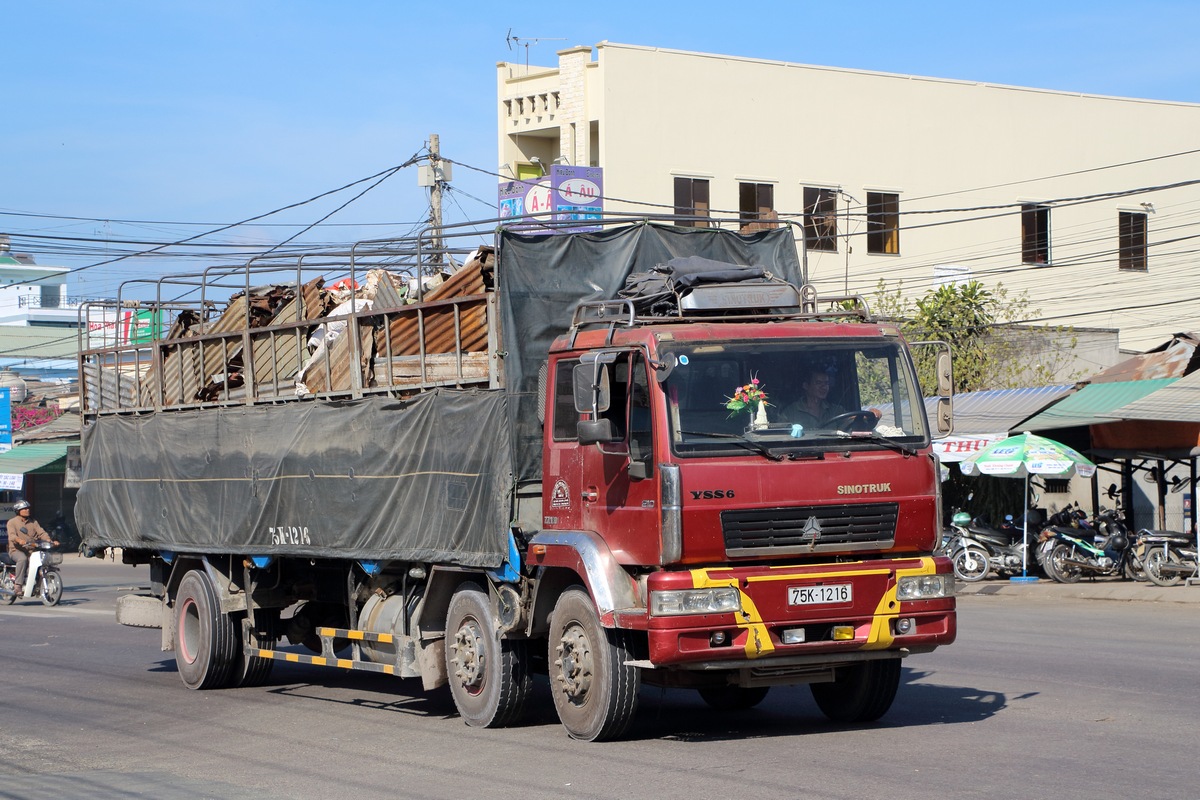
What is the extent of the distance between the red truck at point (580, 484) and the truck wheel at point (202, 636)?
0.04 meters

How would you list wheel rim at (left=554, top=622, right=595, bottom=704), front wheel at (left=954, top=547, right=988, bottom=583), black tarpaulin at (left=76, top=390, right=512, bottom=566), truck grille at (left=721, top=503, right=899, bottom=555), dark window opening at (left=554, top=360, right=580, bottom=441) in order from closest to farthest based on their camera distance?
1. truck grille at (left=721, top=503, right=899, bottom=555)
2. wheel rim at (left=554, top=622, right=595, bottom=704)
3. dark window opening at (left=554, top=360, right=580, bottom=441)
4. black tarpaulin at (left=76, top=390, right=512, bottom=566)
5. front wheel at (left=954, top=547, right=988, bottom=583)

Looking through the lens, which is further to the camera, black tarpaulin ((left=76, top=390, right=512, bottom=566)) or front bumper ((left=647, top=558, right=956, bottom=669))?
black tarpaulin ((left=76, top=390, right=512, bottom=566))

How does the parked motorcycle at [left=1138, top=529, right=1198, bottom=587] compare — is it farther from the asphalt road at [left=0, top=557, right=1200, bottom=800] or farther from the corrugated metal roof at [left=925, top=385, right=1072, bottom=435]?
the asphalt road at [left=0, top=557, right=1200, bottom=800]

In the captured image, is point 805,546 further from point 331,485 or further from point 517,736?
point 331,485

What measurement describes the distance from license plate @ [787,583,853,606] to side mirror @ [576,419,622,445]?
1425 mm

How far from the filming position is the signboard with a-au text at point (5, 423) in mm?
31281

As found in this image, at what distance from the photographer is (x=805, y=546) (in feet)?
28.2

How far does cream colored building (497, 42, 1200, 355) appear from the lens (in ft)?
139

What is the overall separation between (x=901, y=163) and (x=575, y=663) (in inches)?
1582

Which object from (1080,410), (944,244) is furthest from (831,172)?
(1080,410)

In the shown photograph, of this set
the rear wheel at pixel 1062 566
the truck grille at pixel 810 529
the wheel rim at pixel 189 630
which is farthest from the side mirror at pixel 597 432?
the rear wheel at pixel 1062 566

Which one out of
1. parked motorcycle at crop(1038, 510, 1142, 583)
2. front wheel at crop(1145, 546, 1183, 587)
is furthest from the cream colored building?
front wheel at crop(1145, 546, 1183, 587)

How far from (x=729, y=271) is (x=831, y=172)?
37049 millimetres

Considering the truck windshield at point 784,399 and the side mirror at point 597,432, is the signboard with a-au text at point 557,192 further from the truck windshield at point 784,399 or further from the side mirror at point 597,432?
the side mirror at point 597,432
